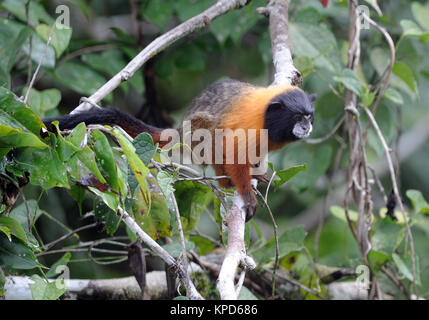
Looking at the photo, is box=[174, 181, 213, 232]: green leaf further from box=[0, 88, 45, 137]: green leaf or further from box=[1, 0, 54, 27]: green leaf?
box=[1, 0, 54, 27]: green leaf

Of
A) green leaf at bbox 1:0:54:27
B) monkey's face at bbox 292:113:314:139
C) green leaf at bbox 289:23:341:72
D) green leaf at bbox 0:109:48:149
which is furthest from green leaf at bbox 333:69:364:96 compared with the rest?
green leaf at bbox 1:0:54:27

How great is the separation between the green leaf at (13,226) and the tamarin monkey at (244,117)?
0.60m

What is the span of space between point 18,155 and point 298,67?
186cm

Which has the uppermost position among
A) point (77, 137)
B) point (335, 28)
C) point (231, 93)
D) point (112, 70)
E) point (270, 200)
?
point (335, 28)

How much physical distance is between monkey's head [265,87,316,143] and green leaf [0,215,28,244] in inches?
57.2

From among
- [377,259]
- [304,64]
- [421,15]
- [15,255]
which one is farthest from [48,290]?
[421,15]

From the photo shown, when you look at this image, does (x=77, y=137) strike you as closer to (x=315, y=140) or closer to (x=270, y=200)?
(x=315, y=140)

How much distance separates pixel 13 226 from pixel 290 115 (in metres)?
1.52

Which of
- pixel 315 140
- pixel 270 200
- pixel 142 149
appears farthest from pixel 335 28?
pixel 142 149

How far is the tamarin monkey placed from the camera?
9.40 feet

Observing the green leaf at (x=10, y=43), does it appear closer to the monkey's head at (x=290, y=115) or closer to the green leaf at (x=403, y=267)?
the monkey's head at (x=290, y=115)

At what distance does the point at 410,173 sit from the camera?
6.59m

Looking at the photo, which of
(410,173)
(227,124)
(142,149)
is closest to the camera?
(142,149)

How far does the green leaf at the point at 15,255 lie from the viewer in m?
2.23
